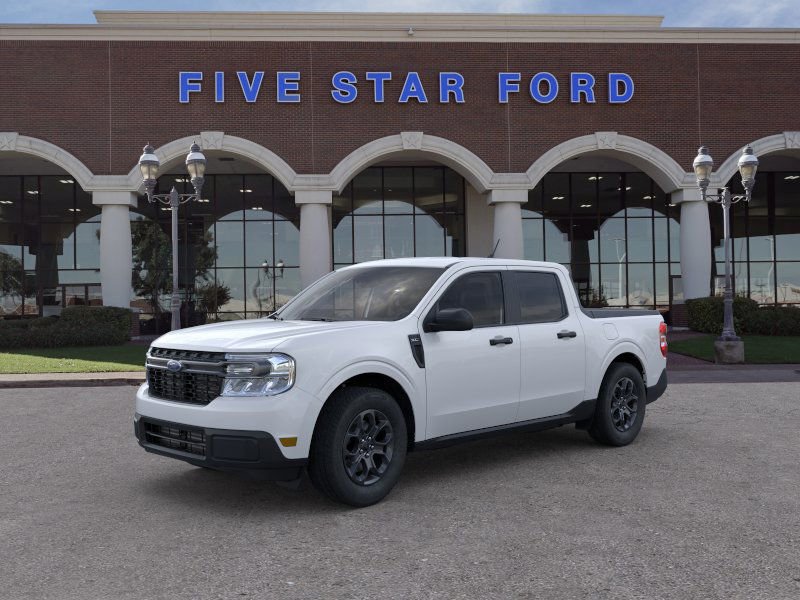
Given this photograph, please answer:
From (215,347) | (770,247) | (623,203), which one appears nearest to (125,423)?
(215,347)

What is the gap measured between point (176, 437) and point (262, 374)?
945 millimetres

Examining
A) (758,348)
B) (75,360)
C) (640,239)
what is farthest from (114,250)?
(640,239)

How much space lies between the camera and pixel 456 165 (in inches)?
1011

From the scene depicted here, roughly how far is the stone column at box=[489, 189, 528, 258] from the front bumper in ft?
67.9

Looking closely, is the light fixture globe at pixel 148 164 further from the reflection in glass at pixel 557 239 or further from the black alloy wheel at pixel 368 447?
the reflection in glass at pixel 557 239

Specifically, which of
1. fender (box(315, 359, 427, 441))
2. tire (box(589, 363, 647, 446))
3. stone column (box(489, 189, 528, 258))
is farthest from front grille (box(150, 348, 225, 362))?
stone column (box(489, 189, 528, 258))

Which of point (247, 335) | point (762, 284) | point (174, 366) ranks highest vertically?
point (762, 284)

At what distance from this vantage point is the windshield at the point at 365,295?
241 inches

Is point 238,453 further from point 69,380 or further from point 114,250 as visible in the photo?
point 114,250

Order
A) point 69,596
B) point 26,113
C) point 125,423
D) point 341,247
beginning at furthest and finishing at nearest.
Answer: point 341,247
point 26,113
point 125,423
point 69,596

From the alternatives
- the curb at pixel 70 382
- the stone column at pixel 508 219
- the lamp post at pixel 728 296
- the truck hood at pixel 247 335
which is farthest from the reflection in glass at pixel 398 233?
the truck hood at pixel 247 335

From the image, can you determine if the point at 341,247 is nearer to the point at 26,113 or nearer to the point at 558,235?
the point at 558,235

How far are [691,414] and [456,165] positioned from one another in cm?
1723

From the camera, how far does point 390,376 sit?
549 centimetres
